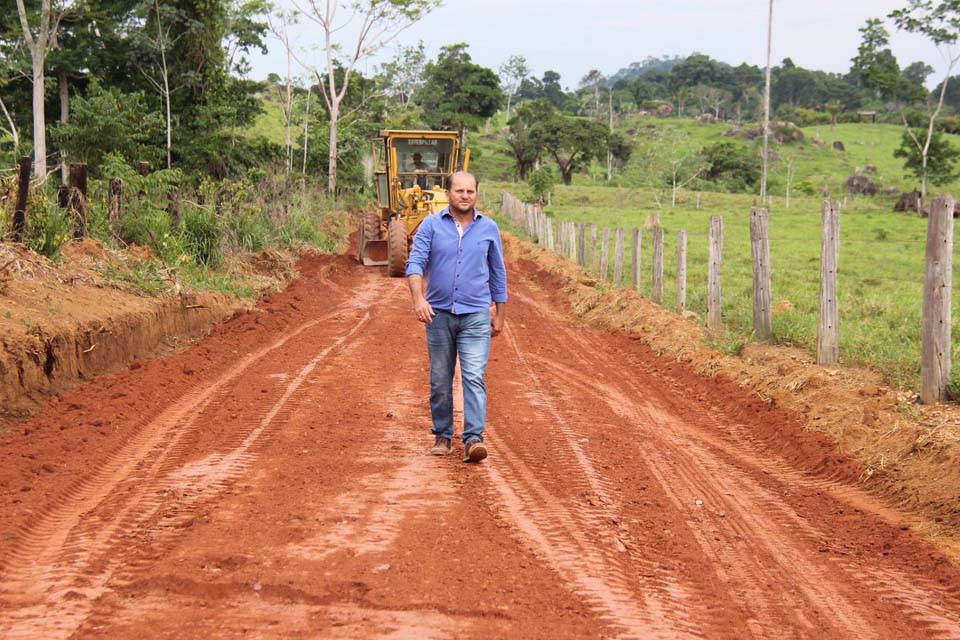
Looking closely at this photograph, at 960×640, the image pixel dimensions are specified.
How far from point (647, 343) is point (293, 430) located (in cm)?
656

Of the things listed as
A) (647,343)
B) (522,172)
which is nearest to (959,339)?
(647,343)

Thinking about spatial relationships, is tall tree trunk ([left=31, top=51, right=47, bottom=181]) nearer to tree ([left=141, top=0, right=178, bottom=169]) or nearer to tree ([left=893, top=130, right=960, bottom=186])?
tree ([left=141, top=0, right=178, bottom=169])

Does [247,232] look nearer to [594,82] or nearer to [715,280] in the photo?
[715,280]

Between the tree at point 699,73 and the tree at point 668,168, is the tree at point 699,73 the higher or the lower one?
the higher one

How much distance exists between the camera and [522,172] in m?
74.4

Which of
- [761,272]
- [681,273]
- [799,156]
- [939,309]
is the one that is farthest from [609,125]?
[939,309]

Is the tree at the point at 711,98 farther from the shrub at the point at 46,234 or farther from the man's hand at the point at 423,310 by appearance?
the man's hand at the point at 423,310

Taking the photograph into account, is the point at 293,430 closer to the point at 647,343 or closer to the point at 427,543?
the point at 427,543

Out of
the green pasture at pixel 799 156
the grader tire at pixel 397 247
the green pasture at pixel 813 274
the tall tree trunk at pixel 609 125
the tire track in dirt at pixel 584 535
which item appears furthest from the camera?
the tall tree trunk at pixel 609 125

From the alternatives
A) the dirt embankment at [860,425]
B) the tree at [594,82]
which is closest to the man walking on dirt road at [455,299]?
the dirt embankment at [860,425]

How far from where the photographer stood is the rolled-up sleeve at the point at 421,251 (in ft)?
21.2

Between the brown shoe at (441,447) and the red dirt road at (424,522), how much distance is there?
0.11 m

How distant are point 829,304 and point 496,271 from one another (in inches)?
175

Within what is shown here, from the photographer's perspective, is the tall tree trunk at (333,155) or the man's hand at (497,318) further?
the tall tree trunk at (333,155)
